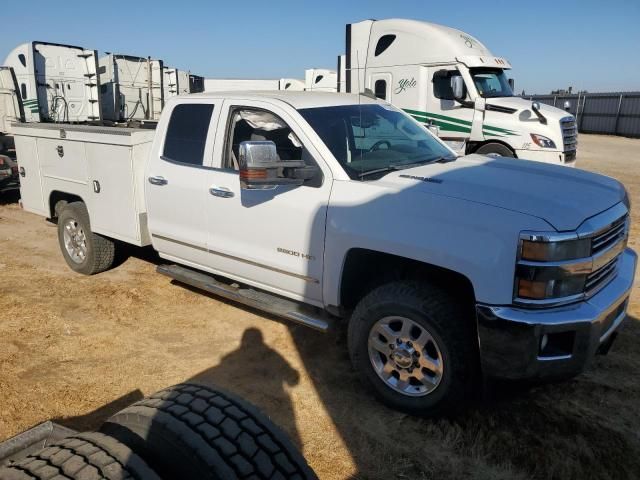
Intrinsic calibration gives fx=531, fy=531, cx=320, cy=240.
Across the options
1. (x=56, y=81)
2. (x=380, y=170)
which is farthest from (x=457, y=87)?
(x=56, y=81)

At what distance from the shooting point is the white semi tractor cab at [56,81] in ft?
40.6

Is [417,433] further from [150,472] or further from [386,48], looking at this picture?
[386,48]

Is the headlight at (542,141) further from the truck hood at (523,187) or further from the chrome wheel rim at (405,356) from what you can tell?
the chrome wheel rim at (405,356)


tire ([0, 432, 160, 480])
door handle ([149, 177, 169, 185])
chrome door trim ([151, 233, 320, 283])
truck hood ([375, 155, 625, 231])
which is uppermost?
truck hood ([375, 155, 625, 231])

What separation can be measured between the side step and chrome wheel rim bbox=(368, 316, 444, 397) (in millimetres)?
432

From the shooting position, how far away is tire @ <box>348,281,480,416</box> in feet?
9.95

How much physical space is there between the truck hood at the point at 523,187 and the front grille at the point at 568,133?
20.8ft

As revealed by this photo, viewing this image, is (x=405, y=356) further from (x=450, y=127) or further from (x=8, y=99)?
(x=8, y=99)

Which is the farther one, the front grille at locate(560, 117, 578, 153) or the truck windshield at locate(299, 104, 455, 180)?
the front grille at locate(560, 117, 578, 153)

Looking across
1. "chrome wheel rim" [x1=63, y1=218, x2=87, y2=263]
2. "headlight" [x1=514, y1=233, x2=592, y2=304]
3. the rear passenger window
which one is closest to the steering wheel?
the rear passenger window

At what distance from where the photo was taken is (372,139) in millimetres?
4141

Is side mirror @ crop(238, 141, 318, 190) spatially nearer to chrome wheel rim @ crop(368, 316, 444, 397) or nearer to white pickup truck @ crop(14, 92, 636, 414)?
white pickup truck @ crop(14, 92, 636, 414)

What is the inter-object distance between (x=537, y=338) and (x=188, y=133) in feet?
10.3

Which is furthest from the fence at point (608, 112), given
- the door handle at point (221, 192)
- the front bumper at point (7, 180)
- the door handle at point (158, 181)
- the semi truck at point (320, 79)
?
the door handle at point (221, 192)
